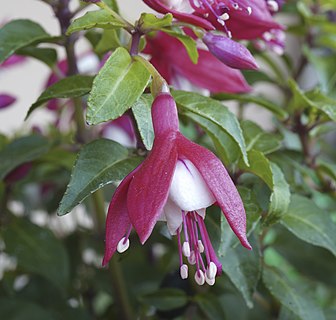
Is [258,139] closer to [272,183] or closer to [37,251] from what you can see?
[272,183]

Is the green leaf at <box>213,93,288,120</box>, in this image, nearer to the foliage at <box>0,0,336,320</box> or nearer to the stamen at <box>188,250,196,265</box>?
the foliage at <box>0,0,336,320</box>

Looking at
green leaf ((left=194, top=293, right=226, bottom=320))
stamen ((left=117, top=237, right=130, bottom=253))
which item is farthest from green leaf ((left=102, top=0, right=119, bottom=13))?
green leaf ((left=194, top=293, right=226, bottom=320))

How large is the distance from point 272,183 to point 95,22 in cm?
18

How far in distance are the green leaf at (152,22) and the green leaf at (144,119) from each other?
57mm

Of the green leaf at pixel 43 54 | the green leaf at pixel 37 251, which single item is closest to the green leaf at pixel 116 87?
the green leaf at pixel 43 54

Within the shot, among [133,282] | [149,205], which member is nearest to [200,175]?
[149,205]

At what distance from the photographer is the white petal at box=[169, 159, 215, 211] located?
1.30 ft

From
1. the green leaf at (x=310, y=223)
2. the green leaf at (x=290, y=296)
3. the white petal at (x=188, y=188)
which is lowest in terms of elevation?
the green leaf at (x=290, y=296)

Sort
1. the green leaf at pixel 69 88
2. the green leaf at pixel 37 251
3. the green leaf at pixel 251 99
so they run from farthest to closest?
the green leaf at pixel 37 251 → the green leaf at pixel 251 99 → the green leaf at pixel 69 88

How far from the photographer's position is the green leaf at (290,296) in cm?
58

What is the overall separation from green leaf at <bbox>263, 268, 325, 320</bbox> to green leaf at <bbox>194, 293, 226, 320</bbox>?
0.08 metres

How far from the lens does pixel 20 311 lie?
2.37 feet

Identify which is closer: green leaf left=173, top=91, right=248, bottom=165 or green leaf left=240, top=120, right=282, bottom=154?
green leaf left=173, top=91, right=248, bottom=165

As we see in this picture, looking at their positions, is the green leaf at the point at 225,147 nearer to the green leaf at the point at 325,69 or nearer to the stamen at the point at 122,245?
the stamen at the point at 122,245
